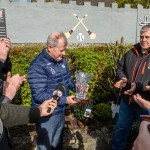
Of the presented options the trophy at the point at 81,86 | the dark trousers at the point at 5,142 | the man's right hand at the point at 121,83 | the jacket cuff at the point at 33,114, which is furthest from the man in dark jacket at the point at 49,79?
the jacket cuff at the point at 33,114

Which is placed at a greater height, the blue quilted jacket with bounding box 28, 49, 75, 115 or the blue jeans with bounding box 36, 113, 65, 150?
the blue quilted jacket with bounding box 28, 49, 75, 115

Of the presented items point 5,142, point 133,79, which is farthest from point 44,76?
point 133,79

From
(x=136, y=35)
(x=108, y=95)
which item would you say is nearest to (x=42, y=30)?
(x=136, y=35)

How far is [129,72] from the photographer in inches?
169

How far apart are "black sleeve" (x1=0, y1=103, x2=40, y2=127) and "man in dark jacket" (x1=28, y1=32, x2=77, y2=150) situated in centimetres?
105

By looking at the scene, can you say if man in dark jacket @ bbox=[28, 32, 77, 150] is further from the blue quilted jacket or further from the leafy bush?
the leafy bush

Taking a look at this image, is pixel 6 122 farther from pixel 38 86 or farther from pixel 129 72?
pixel 129 72

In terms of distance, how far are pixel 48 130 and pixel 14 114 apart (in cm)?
140

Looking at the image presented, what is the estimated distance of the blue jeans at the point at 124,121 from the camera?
437 cm

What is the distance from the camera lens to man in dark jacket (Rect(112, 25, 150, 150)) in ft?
13.6

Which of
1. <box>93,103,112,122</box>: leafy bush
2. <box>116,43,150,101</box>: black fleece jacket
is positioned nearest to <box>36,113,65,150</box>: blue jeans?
<box>116,43,150,101</box>: black fleece jacket

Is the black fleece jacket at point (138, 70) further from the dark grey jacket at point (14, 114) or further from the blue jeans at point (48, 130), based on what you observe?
the dark grey jacket at point (14, 114)

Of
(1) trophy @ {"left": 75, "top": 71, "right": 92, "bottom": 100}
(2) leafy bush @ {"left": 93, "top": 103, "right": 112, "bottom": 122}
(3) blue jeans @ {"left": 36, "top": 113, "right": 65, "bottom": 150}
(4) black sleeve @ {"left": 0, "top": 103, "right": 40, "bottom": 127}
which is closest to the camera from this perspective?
(4) black sleeve @ {"left": 0, "top": 103, "right": 40, "bottom": 127}

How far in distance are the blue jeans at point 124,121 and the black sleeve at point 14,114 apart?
84.2 inches
